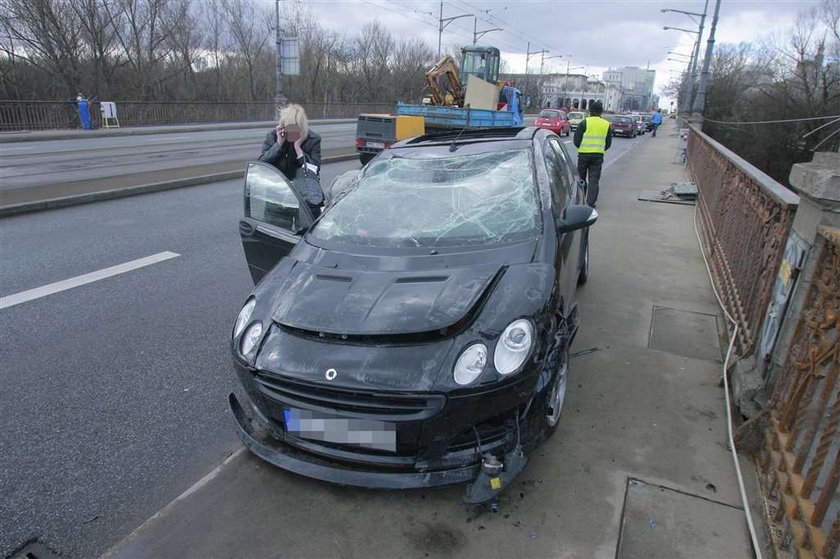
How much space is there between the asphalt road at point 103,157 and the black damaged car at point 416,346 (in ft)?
32.7

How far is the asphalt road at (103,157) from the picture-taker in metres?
11.4

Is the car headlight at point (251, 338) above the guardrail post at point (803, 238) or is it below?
below

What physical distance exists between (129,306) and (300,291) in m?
2.92

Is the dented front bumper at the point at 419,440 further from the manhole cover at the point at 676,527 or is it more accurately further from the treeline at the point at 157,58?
the treeline at the point at 157,58

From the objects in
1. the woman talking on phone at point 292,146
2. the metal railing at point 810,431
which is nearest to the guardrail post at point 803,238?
the metal railing at point 810,431

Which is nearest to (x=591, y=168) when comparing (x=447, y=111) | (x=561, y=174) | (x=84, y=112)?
(x=561, y=174)

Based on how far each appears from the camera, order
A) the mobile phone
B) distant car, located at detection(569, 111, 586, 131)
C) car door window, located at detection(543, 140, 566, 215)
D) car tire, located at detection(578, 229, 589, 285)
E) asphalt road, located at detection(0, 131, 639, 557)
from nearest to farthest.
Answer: asphalt road, located at detection(0, 131, 639, 557), car door window, located at detection(543, 140, 566, 215), the mobile phone, car tire, located at detection(578, 229, 589, 285), distant car, located at detection(569, 111, 586, 131)

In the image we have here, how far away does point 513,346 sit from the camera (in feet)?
7.56

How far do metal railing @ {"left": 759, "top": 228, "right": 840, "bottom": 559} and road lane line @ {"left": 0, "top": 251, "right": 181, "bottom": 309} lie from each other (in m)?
5.95

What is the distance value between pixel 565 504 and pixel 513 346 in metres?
0.83

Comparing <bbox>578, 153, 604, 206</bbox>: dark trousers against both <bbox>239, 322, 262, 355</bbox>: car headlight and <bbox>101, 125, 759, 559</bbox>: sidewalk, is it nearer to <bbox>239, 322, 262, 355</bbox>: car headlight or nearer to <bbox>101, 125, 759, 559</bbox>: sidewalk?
<bbox>101, 125, 759, 559</bbox>: sidewalk

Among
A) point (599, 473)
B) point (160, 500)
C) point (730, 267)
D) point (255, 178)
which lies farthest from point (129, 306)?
point (730, 267)

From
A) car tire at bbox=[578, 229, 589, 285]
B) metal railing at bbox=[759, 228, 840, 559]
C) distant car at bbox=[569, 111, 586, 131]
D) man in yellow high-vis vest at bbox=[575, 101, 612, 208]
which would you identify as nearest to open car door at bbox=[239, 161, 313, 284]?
car tire at bbox=[578, 229, 589, 285]

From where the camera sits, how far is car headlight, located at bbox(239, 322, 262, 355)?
8.26 ft
